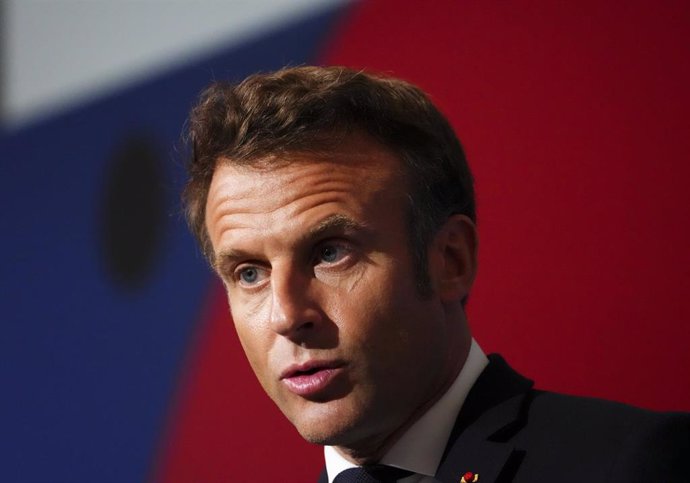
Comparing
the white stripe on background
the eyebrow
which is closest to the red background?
the white stripe on background

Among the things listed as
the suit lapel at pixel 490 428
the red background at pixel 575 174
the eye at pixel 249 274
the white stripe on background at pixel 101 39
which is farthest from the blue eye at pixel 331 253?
the white stripe on background at pixel 101 39

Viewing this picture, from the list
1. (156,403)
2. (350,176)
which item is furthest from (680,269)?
(156,403)

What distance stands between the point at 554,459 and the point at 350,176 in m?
0.55

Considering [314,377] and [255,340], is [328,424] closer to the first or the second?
[314,377]

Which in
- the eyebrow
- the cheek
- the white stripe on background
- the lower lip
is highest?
the white stripe on background

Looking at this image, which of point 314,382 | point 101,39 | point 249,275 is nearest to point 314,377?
point 314,382

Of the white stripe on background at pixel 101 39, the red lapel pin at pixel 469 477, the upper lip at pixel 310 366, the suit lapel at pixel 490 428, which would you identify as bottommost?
the red lapel pin at pixel 469 477

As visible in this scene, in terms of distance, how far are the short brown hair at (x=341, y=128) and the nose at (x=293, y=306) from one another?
7.4 inches

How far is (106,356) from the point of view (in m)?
2.68

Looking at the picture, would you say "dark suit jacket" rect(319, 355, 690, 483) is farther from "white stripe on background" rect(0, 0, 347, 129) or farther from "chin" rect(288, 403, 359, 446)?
"white stripe on background" rect(0, 0, 347, 129)

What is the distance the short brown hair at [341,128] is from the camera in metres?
1.71

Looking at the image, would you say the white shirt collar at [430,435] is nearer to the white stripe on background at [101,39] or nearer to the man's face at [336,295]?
the man's face at [336,295]

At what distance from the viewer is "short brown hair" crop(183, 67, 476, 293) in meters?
1.71

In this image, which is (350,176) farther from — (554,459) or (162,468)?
(162,468)
